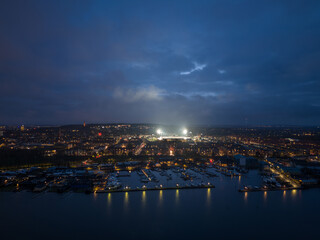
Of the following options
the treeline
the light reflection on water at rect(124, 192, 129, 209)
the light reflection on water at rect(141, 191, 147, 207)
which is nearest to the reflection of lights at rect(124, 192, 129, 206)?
the light reflection on water at rect(124, 192, 129, 209)

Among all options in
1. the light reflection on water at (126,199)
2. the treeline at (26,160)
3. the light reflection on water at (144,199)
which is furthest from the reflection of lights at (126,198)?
the treeline at (26,160)

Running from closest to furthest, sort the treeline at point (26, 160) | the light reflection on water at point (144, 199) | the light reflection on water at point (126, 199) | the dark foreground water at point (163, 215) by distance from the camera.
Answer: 1. the dark foreground water at point (163, 215)
2. the light reflection on water at point (126, 199)
3. the light reflection on water at point (144, 199)
4. the treeline at point (26, 160)

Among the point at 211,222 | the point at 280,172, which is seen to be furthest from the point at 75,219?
the point at 280,172

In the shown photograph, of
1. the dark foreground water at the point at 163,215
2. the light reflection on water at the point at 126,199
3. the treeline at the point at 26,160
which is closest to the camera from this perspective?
the dark foreground water at the point at 163,215

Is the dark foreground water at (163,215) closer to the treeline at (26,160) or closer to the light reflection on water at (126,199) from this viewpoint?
the light reflection on water at (126,199)

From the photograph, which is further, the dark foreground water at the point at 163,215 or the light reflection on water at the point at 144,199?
the light reflection on water at the point at 144,199

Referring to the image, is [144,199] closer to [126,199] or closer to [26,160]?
[126,199]

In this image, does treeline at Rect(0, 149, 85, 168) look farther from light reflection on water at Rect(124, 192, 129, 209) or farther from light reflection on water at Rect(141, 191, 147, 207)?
light reflection on water at Rect(141, 191, 147, 207)

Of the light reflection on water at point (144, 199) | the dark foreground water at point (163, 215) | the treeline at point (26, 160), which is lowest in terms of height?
the dark foreground water at point (163, 215)

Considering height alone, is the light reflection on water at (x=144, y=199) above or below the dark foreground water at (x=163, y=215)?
above
